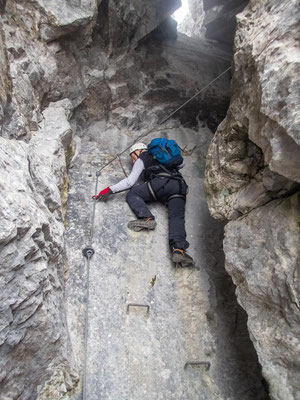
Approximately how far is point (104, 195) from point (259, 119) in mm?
2513

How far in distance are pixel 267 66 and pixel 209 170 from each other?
1.70 metres

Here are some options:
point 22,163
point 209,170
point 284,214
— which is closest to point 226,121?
point 209,170

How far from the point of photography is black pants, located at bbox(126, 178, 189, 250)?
4248 mm

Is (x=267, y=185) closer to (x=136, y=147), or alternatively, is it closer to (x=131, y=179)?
(x=131, y=179)

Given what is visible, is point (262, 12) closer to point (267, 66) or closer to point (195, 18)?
point (267, 66)

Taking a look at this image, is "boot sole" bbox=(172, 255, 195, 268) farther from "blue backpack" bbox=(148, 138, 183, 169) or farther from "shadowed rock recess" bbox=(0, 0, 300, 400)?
"blue backpack" bbox=(148, 138, 183, 169)

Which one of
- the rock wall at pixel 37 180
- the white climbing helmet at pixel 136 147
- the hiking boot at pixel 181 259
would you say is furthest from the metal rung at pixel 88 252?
the white climbing helmet at pixel 136 147

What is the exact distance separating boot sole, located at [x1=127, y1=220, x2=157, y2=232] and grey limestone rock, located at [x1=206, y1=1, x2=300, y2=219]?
0.92 meters

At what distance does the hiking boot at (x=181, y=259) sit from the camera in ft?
12.6

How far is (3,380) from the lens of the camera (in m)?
2.10

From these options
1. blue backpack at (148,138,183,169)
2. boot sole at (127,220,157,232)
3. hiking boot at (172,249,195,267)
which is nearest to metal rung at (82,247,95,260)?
boot sole at (127,220,157,232)

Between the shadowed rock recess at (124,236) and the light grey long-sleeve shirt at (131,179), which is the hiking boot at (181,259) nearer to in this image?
the shadowed rock recess at (124,236)

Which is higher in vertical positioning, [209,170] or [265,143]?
[209,170]

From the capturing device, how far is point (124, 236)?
164 inches
